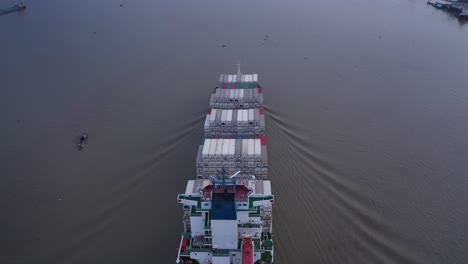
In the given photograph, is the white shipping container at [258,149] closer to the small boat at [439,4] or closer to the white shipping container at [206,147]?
the white shipping container at [206,147]

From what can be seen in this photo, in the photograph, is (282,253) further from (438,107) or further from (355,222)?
(438,107)

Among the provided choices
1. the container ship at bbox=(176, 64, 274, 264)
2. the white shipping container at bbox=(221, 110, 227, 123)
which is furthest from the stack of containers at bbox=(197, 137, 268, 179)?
the white shipping container at bbox=(221, 110, 227, 123)

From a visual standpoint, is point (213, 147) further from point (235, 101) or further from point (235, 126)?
point (235, 101)

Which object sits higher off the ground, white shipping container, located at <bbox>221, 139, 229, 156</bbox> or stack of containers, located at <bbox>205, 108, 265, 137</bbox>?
stack of containers, located at <bbox>205, 108, 265, 137</bbox>

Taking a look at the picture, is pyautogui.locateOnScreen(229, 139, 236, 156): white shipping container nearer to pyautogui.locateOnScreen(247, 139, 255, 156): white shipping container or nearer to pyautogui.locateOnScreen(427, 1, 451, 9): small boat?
pyautogui.locateOnScreen(247, 139, 255, 156): white shipping container

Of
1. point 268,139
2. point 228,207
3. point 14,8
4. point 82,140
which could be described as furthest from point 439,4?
point 14,8

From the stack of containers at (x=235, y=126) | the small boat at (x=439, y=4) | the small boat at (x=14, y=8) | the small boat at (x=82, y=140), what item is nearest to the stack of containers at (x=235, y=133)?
the stack of containers at (x=235, y=126)
